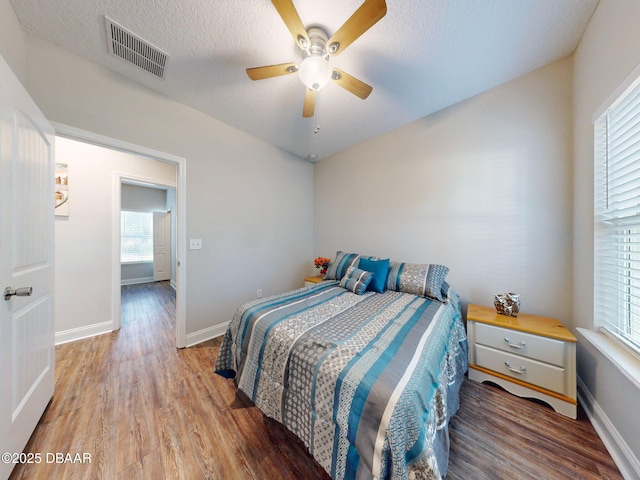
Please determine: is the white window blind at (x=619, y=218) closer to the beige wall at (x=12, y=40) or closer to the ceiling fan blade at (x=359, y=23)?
the ceiling fan blade at (x=359, y=23)

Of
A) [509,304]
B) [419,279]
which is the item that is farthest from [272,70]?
[509,304]

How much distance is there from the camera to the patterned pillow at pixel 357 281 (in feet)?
7.06

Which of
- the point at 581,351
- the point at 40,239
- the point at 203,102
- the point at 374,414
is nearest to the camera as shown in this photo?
the point at 374,414

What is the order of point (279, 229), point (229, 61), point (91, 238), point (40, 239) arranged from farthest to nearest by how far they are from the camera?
point (279, 229) → point (91, 238) → point (229, 61) → point (40, 239)

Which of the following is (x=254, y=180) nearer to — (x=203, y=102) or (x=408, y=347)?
(x=203, y=102)

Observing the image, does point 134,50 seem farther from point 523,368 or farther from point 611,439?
point 611,439

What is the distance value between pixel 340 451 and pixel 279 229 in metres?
2.73

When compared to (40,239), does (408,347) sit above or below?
below

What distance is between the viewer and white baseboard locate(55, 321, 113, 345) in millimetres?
2389

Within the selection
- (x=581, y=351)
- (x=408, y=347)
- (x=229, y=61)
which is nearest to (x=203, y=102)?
(x=229, y=61)

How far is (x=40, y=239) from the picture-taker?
1.39 m

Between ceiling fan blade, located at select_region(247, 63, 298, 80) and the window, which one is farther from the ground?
ceiling fan blade, located at select_region(247, 63, 298, 80)

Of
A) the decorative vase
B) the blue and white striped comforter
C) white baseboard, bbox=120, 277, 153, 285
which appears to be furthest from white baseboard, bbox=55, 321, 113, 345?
the decorative vase

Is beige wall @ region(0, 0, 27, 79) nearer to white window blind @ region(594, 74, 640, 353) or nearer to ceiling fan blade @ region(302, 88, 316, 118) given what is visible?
ceiling fan blade @ region(302, 88, 316, 118)
